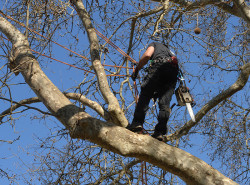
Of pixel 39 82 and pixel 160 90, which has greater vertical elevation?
pixel 160 90

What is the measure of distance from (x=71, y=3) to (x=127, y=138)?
273 cm

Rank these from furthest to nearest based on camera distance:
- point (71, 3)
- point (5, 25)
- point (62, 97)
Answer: point (71, 3) → point (5, 25) → point (62, 97)

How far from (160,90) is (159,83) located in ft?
0.37

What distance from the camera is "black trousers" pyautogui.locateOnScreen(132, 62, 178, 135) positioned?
3814 mm

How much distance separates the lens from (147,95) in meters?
3.88

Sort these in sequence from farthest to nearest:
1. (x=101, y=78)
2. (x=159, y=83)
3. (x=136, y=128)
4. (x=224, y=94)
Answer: (x=224, y=94) < (x=159, y=83) < (x=101, y=78) < (x=136, y=128)

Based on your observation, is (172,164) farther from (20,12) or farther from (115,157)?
(20,12)

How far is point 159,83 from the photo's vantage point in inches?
156

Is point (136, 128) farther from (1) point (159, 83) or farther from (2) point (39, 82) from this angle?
(2) point (39, 82)

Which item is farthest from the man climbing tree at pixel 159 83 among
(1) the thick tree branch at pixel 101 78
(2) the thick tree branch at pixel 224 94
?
(2) the thick tree branch at pixel 224 94

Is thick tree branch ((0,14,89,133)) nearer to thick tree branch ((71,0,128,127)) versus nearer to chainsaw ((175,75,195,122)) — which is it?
thick tree branch ((71,0,128,127))

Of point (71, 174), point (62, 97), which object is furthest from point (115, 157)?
point (62, 97)

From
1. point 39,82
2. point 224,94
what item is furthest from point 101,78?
point 224,94

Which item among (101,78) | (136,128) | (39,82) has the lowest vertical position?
(136,128)
